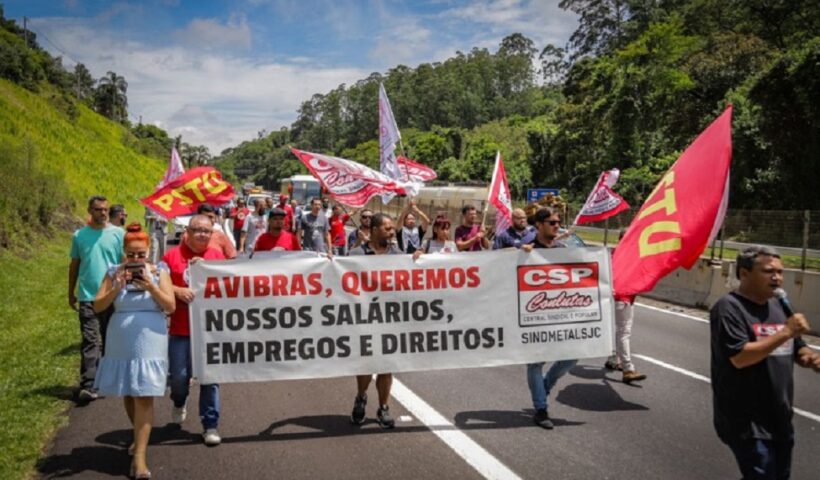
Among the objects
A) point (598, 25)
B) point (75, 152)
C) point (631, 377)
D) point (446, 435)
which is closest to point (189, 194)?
point (446, 435)

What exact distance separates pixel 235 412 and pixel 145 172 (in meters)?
55.6

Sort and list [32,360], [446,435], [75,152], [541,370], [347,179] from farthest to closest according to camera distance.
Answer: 1. [75,152]
2. [347,179]
3. [32,360]
4. [541,370]
5. [446,435]

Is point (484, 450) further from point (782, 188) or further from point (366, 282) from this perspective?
point (782, 188)

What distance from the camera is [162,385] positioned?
15.7 feet

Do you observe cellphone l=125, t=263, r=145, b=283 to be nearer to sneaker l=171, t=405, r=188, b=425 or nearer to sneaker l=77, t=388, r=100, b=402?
sneaker l=171, t=405, r=188, b=425

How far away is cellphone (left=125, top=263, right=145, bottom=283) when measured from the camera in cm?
468

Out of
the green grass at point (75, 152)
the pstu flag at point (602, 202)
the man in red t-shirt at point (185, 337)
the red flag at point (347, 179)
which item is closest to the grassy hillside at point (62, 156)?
the green grass at point (75, 152)

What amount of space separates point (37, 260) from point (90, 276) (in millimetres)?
12230

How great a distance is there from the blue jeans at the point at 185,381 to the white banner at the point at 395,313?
9 centimetres

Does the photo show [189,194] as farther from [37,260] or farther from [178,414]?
[37,260]

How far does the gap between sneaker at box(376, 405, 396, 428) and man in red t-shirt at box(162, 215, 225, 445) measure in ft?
4.33

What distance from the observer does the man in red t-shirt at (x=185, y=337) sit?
5512 mm

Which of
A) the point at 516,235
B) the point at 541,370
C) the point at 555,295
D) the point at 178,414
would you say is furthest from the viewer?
the point at 516,235

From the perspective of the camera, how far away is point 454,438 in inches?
222
